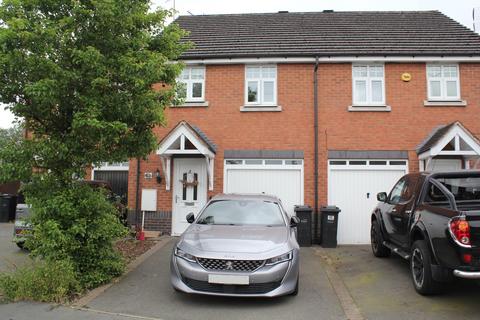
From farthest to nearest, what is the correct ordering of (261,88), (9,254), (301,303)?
(261,88), (9,254), (301,303)

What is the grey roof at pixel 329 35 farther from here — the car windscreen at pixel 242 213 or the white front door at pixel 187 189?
the car windscreen at pixel 242 213

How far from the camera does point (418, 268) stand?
21.5 ft

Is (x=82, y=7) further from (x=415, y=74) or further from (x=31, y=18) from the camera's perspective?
(x=415, y=74)

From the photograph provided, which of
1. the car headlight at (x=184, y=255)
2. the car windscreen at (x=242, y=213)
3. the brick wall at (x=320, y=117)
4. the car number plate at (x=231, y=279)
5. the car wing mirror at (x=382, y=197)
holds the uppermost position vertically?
the brick wall at (x=320, y=117)

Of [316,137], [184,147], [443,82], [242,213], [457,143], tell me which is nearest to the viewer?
[242,213]

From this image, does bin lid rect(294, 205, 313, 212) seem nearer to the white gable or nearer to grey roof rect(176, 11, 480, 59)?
the white gable

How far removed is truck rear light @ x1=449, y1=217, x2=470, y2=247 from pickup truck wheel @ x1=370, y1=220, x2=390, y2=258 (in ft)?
Answer: 11.7

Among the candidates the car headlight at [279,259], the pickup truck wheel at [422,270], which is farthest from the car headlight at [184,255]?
the pickup truck wheel at [422,270]

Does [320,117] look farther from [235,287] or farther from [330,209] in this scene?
[235,287]

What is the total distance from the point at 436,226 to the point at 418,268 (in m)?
0.97

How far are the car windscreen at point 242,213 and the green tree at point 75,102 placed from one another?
5.07 feet

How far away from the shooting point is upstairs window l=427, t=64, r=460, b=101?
12.3m

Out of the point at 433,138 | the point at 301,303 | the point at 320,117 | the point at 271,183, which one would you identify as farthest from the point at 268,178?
the point at 301,303

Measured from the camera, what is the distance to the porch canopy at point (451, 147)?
11.0 m
